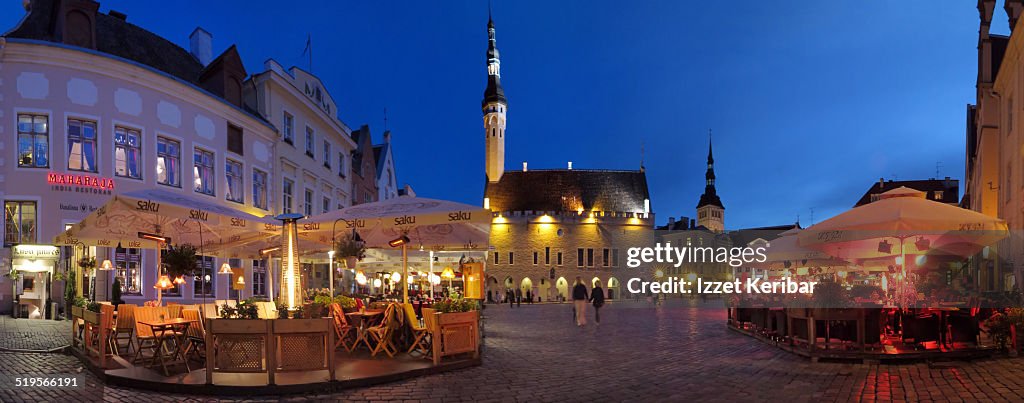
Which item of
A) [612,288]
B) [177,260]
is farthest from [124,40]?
[612,288]

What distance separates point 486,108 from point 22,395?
64896 mm

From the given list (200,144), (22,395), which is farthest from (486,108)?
(22,395)

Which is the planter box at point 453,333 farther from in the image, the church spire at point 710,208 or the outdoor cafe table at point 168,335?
the church spire at point 710,208

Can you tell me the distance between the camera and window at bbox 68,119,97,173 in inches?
763

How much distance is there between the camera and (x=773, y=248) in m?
19.1

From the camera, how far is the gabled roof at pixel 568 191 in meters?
67.6

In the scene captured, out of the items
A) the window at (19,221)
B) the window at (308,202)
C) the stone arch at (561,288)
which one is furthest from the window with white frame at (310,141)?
the stone arch at (561,288)

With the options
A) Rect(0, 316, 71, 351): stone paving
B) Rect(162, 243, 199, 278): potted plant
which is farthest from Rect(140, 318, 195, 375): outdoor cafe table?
Rect(0, 316, 71, 351): stone paving

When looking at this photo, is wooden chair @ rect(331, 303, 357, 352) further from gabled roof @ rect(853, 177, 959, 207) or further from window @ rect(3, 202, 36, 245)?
gabled roof @ rect(853, 177, 959, 207)

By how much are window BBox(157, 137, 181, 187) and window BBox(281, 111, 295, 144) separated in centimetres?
705

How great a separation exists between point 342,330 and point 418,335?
55.3 inches

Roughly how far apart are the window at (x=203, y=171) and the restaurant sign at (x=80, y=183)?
3882 mm

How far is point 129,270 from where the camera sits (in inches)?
829

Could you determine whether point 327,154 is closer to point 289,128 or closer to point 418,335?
point 289,128
